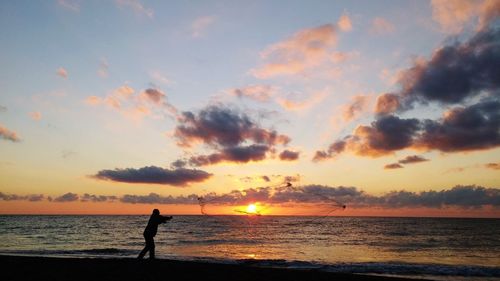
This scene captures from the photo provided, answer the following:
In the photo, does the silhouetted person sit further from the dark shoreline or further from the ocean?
the ocean

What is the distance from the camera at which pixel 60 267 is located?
17000 millimetres

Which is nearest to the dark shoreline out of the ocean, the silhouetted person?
the silhouetted person

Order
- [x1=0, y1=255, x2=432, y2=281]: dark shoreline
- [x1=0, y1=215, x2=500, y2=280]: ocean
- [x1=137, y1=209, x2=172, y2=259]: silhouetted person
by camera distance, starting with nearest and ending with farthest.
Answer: [x1=0, y1=255, x2=432, y2=281]: dark shoreline < [x1=137, y1=209, x2=172, y2=259]: silhouetted person < [x1=0, y1=215, x2=500, y2=280]: ocean

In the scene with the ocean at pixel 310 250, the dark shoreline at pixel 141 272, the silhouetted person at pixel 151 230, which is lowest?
the ocean at pixel 310 250

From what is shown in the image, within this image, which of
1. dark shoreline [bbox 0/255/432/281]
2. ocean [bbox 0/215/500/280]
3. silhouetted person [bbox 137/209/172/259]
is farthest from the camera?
ocean [bbox 0/215/500/280]

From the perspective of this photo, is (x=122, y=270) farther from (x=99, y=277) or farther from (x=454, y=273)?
(x=454, y=273)

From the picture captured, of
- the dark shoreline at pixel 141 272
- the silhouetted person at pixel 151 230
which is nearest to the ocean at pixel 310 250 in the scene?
the dark shoreline at pixel 141 272

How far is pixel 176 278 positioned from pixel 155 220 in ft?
12.6

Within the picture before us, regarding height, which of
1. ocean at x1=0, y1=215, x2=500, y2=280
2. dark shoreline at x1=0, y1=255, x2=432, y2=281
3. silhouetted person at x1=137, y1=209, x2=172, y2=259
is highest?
silhouetted person at x1=137, y1=209, x2=172, y2=259

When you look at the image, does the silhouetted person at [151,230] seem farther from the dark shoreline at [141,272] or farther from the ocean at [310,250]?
the ocean at [310,250]

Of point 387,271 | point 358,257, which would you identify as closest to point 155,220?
point 387,271

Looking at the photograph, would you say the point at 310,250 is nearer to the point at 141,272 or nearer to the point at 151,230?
the point at 151,230

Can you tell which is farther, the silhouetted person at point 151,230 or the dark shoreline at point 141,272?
the silhouetted person at point 151,230

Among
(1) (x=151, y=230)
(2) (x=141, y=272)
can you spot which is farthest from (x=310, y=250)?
(2) (x=141, y=272)
